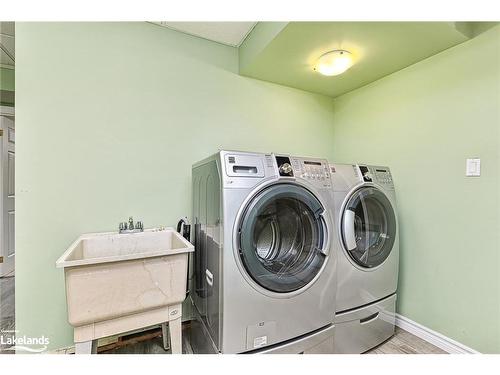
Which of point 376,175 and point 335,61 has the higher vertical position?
point 335,61

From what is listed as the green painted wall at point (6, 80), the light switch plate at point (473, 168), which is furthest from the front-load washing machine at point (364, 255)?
the green painted wall at point (6, 80)

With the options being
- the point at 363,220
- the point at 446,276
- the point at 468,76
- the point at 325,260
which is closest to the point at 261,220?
the point at 325,260

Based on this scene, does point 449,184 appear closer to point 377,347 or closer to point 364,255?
point 364,255

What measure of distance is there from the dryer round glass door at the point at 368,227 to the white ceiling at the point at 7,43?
2819 millimetres

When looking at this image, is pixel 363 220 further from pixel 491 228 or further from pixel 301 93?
pixel 301 93

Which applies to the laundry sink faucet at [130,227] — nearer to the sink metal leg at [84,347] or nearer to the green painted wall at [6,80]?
the sink metal leg at [84,347]

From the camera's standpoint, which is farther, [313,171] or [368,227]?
[368,227]

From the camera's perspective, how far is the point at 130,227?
63.2 inches

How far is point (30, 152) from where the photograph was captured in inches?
56.2

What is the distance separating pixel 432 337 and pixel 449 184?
1075mm

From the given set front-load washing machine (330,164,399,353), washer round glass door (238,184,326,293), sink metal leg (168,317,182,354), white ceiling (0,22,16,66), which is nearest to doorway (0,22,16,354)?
white ceiling (0,22,16,66)

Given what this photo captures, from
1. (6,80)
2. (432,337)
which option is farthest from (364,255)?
(6,80)

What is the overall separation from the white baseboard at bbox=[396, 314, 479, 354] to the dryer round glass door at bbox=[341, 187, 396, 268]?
24.5 inches

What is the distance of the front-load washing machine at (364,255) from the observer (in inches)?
58.0
